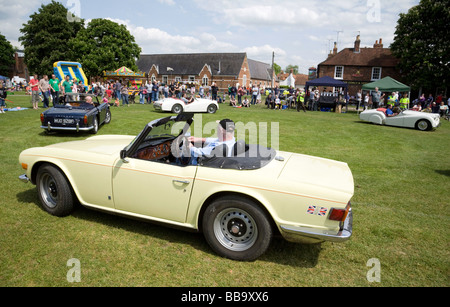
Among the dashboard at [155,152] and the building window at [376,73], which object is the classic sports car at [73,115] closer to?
the dashboard at [155,152]

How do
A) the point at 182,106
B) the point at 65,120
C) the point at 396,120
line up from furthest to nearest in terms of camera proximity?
the point at 182,106, the point at 396,120, the point at 65,120

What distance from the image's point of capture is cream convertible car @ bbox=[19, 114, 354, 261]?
9.85 feet

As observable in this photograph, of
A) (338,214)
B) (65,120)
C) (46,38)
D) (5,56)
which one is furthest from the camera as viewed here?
(5,56)

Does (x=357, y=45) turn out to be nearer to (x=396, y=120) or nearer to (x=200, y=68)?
(x=396, y=120)

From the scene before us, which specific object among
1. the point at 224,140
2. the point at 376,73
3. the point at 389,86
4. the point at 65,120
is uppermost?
the point at 376,73

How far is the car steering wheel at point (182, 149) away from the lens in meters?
3.60

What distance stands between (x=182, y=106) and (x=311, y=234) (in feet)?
47.3

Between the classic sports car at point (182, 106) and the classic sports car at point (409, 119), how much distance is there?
29.2 ft

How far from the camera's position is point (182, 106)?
16.5 metres

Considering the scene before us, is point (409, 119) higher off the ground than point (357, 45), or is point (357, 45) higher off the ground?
point (357, 45)

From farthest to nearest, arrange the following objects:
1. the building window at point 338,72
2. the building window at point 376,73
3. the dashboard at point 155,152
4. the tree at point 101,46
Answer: the tree at point 101,46 < the building window at point 338,72 < the building window at point 376,73 < the dashboard at point 155,152

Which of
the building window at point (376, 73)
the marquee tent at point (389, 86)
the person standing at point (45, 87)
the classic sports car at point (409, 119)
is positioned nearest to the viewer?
the classic sports car at point (409, 119)

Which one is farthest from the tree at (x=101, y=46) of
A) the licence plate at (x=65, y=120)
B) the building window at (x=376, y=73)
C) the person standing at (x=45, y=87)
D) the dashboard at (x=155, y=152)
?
the dashboard at (x=155, y=152)

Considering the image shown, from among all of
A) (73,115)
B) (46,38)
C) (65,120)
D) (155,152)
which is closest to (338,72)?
(73,115)
